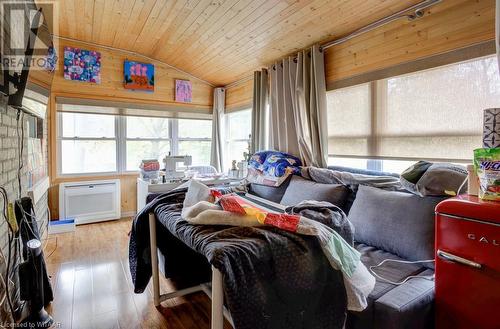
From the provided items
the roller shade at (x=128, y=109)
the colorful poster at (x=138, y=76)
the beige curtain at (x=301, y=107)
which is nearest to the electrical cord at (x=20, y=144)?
the roller shade at (x=128, y=109)

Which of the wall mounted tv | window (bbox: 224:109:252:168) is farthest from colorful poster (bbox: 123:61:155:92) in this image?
the wall mounted tv

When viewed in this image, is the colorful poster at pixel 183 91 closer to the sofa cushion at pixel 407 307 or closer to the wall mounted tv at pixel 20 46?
the wall mounted tv at pixel 20 46

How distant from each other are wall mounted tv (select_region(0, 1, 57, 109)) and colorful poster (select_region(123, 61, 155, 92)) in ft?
8.17

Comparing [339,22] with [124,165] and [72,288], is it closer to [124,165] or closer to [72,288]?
[72,288]

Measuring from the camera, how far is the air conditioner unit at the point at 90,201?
13.5ft

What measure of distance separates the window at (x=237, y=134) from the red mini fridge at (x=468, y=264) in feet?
11.7

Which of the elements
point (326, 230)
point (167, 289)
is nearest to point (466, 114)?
point (326, 230)

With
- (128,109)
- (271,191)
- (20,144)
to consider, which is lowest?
(271,191)

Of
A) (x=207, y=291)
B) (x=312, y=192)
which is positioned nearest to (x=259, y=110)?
(x=312, y=192)

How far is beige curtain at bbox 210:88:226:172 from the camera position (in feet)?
16.7

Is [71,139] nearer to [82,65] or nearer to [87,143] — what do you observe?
[87,143]

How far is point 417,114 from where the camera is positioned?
7.57 ft

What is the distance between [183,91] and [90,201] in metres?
2.35

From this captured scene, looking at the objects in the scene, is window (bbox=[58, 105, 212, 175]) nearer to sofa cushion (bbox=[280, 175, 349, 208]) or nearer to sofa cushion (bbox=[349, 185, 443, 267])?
sofa cushion (bbox=[280, 175, 349, 208])
